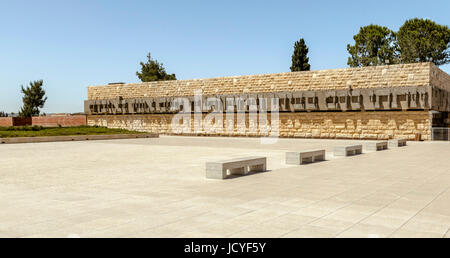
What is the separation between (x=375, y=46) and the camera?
64.6 m

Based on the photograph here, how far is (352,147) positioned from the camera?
16.3 metres

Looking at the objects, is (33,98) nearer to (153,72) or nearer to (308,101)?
(153,72)

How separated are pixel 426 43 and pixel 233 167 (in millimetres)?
56478

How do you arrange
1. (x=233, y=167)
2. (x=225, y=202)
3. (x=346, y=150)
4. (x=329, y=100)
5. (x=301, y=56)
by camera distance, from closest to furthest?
(x=225, y=202)
(x=233, y=167)
(x=346, y=150)
(x=329, y=100)
(x=301, y=56)

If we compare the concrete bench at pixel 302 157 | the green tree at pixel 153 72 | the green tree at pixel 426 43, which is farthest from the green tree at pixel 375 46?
the concrete bench at pixel 302 157

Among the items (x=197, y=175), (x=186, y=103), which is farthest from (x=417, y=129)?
(x=197, y=175)

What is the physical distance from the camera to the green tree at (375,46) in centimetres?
6350

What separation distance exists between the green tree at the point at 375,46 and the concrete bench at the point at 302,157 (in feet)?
177

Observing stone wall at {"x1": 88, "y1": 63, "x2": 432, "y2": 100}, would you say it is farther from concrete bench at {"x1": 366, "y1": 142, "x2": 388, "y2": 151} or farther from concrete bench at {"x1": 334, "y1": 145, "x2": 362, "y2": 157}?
concrete bench at {"x1": 334, "y1": 145, "x2": 362, "y2": 157}

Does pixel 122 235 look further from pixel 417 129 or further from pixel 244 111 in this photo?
pixel 244 111

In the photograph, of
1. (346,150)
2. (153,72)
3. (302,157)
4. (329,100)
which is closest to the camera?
(302,157)

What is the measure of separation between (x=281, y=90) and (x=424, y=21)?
38326 mm

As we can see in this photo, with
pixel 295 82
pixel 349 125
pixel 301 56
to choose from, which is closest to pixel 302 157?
pixel 349 125

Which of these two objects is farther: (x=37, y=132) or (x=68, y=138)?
(x=37, y=132)
